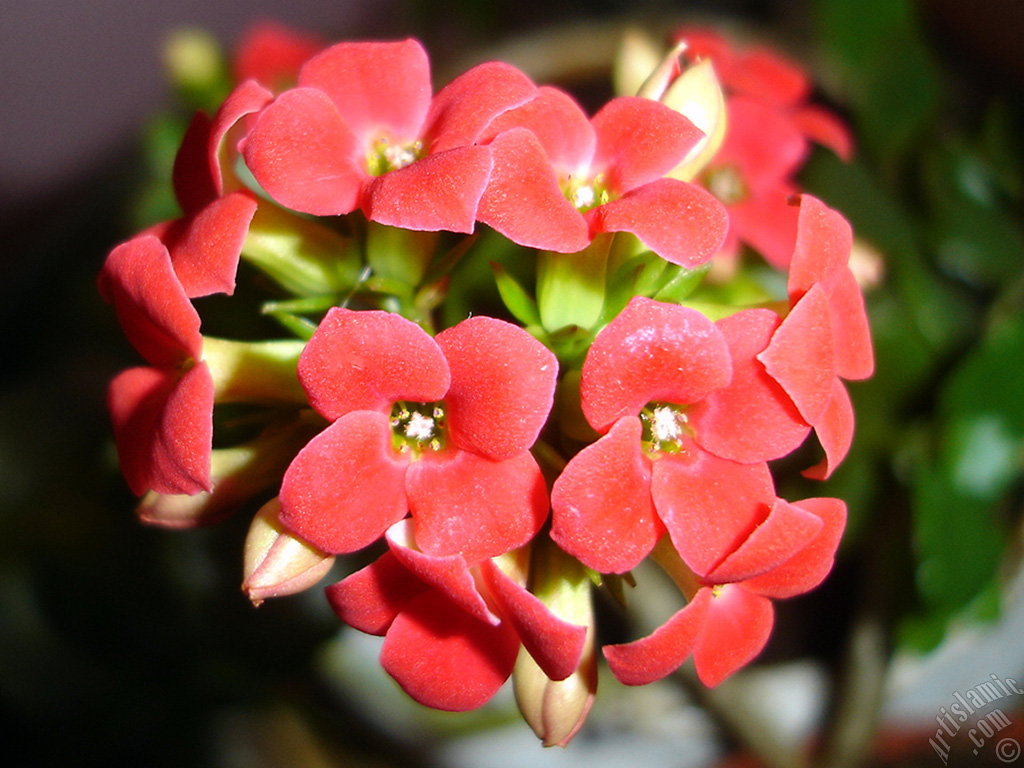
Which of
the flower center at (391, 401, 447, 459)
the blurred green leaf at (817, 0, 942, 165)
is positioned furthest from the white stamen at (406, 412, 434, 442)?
the blurred green leaf at (817, 0, 942, 165)

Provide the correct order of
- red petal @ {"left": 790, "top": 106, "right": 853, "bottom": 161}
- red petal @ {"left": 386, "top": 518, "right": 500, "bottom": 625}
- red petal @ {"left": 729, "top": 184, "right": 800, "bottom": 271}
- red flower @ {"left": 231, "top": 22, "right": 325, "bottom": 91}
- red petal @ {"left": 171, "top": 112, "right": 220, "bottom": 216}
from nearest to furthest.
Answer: red petal @ {"left": 386, "top": 518, "right": 500, "bottom": 625}
red petal @ {"left": 171, "top": 112, "right": 220, "bottom": 216}
red petal @ {"left": 729, "top": 184, "right": 800, "bottom": 271}
red petal @ {"left": 790, "top": 106, "right": 853, "bottom": 161}
red flower @ {"left": 231, "top": 22, "right": 325, "bottom": 91}

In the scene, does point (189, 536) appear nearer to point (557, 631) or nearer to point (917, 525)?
point (557, 631)

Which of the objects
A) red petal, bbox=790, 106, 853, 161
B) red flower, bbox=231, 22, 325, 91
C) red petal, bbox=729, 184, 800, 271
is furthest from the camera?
red flower, bbox=231, 22, 325, 91

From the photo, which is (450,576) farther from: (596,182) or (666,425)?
(596,182)

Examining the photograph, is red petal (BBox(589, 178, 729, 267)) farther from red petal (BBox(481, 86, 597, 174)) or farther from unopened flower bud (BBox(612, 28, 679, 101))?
unopened flower bud (BBox(612, 28, 679, 101))

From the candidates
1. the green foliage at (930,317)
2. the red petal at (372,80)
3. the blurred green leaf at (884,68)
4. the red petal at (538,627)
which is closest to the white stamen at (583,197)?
the red petal at (372,80)

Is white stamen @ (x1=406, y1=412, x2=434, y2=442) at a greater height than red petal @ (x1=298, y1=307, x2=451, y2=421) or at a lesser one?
lesser

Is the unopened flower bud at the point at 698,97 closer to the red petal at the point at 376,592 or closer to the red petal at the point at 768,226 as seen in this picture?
the red petal at the point at 768,226
